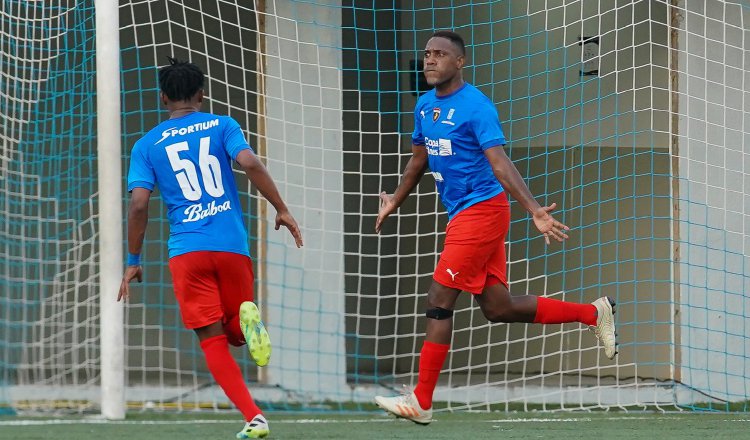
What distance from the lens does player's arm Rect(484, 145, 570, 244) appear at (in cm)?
569

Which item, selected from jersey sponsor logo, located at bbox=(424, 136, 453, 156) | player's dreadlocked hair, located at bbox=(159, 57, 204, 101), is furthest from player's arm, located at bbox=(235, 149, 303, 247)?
jersey sponsor logo, located at bbox=(424, 136, 453, 156)

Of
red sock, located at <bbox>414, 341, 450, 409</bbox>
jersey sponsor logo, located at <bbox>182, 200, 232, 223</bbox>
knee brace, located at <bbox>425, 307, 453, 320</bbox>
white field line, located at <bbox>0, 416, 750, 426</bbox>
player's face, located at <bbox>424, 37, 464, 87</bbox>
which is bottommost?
white field line, located at <bbox>0, 416, 750, 426</bbox>

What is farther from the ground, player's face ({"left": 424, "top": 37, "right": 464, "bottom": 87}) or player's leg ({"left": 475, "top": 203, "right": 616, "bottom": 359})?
player's face ({"left": 424, "top": 37, "right": 464, "bottom": 87})

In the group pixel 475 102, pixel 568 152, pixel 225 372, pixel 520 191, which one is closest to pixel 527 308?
pixel 520 191

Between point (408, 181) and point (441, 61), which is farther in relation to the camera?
point (408, 181)

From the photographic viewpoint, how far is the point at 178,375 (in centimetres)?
906

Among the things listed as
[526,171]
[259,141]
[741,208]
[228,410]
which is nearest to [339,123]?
[259,141]

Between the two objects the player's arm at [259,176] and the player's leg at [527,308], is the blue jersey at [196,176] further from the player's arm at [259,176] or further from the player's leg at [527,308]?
the player's leg at [527,308]

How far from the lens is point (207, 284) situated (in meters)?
5.93

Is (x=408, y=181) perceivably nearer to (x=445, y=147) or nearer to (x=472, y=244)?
(x=445, y=147)

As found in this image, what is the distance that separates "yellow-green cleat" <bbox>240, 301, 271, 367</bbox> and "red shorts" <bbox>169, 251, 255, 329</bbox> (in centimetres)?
22

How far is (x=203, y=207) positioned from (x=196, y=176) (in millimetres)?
149

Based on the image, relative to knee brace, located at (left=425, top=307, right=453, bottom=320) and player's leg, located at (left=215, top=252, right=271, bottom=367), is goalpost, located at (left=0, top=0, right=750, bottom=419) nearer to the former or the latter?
knee brace, located at (left=425, top=307, right=453, bottom=320)

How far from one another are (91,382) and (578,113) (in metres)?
3.92
